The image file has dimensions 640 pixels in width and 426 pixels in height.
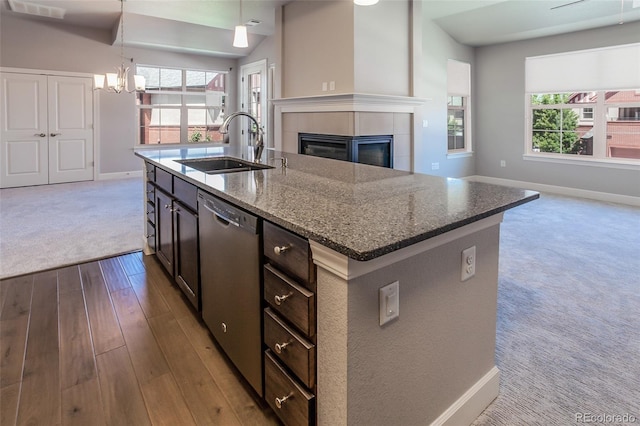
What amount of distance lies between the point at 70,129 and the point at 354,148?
5.54 m

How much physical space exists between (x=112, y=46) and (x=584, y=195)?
28.2 feet

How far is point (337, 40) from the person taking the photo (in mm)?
4938

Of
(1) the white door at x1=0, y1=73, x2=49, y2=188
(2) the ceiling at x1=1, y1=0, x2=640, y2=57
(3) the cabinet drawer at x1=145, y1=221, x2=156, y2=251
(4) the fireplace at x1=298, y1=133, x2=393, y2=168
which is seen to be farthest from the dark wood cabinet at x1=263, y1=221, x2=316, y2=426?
(1) the white door at x1=0, y1=73, x2=49, y2=188

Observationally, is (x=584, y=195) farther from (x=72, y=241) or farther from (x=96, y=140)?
(x=96, y=140)

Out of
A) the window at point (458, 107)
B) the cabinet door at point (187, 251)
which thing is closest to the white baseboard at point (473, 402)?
the cabinet door at point (187, 251)

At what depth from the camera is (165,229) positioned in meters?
2.79

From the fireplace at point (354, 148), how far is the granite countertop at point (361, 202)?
261cm

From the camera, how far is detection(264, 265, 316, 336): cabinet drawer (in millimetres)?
1217

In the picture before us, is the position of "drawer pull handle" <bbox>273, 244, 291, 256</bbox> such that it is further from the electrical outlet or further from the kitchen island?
the electrical outlet

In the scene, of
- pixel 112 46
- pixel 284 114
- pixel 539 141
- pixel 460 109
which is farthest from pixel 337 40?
pixel 112 46

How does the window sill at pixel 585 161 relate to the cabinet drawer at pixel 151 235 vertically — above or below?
above

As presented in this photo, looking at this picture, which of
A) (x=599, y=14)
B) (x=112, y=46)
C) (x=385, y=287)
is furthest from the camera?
(x=112, y=46)

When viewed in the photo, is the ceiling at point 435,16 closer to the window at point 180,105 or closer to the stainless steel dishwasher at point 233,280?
the window at point 180,105

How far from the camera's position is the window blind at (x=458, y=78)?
23.4 feet
